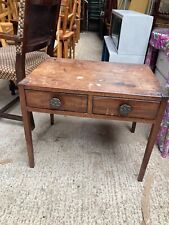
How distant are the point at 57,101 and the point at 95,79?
0.22m

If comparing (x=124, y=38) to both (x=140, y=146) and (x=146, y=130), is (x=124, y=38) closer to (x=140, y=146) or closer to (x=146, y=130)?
(x=146, y=130)

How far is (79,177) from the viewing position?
1149 millimetres

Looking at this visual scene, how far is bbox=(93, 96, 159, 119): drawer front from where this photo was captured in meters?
0.87

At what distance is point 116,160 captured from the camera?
4.20 feet

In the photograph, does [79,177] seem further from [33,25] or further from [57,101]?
[33,25]

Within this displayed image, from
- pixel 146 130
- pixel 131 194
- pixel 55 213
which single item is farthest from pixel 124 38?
pixel 55 213

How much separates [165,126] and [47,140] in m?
0.80

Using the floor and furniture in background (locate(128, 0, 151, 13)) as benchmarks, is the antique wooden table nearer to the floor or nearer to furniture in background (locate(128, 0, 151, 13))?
the floor

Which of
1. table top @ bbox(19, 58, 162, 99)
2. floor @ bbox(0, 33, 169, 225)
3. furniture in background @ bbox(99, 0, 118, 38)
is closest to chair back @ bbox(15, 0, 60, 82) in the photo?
table top @ bbox(19, 58, 162, 99)

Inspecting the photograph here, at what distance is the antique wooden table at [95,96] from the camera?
2.85 ft

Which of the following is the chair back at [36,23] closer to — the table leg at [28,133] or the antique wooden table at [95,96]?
the antique wooden table at [95,96]

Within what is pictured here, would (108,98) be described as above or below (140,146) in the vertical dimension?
above

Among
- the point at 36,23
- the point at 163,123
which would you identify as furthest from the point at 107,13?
the point at 163,123

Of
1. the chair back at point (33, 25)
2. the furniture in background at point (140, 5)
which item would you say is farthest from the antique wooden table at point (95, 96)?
the furniture in background at point (140, 5)
